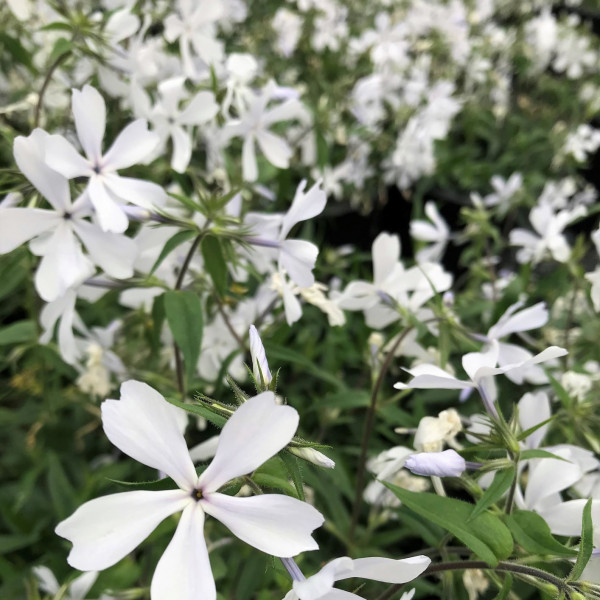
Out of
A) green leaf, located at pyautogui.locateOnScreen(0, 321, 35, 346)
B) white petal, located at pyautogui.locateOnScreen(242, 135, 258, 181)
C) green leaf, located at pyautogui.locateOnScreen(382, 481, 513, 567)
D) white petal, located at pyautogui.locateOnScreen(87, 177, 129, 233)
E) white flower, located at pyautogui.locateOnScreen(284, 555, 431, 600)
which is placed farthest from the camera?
white petal, located at pyautogui.locateOnScreen(242, 135, 258, 181)

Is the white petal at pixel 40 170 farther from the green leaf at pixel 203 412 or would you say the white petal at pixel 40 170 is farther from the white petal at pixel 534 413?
the white petal at pixel 534 413

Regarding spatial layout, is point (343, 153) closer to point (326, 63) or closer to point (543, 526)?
point (326, 63)

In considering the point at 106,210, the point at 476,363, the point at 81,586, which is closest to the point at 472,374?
the point at 476,363

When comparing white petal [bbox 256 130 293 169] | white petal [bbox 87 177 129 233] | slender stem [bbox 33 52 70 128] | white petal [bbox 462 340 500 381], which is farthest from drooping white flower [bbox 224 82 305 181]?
white petal [bbox 462 340 500 381]

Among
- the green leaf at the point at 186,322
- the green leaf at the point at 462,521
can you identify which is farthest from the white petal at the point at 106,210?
the green leaf at the point at 462,521

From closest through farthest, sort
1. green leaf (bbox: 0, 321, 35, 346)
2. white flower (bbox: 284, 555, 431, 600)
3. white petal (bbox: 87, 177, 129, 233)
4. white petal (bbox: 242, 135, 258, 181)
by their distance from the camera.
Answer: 1. white flower (bbox: 284, 555, 431, 600)
2. white petal (bbox: 87, 177, 129, 233)
3. green leaf (bbox: 0, 321, 35, 346)
4. white petal (bbox: 242, 135, 258, 181)

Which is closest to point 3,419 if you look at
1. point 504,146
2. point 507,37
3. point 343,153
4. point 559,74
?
point 343,153

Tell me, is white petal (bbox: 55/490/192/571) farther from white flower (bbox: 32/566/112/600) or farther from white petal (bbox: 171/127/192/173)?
white petal (bbox: 171/127/192/173)
